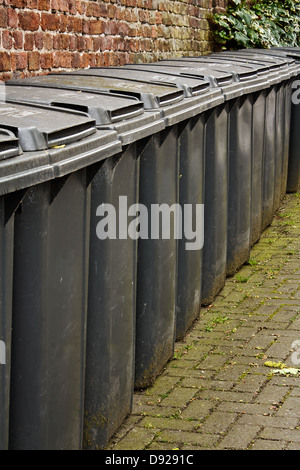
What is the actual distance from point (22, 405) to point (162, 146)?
1883 mm

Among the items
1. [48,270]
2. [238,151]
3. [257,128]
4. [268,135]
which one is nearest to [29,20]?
[238,151]

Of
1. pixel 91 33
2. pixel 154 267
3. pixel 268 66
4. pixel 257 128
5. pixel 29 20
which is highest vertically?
pixel 29 20

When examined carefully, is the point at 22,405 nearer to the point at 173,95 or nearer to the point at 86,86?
the point at 86,86

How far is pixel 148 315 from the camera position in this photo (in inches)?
173

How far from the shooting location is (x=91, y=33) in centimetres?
714

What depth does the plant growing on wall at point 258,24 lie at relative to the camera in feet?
36.4

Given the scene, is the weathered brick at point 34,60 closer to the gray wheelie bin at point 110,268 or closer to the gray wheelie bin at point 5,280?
the gray wheelie bin at point 110,268

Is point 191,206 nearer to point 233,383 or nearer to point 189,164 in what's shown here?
point 189,164

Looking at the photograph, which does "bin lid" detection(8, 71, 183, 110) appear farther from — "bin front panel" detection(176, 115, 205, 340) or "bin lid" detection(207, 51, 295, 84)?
"bin lid" detection(207, 51, 295, 84)

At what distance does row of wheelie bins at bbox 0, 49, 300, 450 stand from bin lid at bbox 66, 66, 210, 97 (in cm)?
2

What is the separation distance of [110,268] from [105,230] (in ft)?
0.55

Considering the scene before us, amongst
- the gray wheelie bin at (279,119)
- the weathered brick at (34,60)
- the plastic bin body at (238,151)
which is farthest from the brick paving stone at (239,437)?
the gray wheelie bin at (279,119)

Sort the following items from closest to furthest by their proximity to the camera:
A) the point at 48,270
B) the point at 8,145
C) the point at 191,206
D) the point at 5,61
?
the point at 8,145 → the point at 48,270 → the point at 191,206 → the point at 5,61
